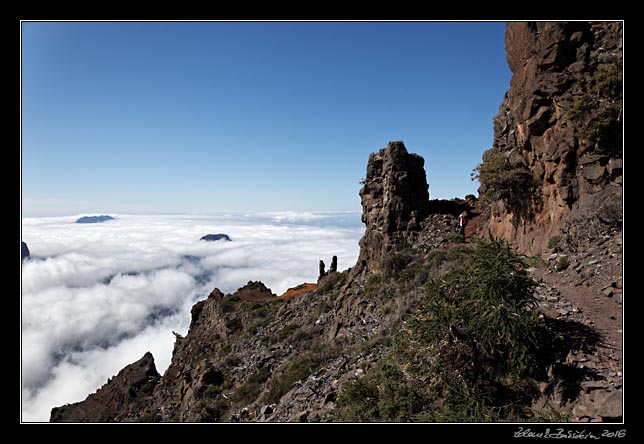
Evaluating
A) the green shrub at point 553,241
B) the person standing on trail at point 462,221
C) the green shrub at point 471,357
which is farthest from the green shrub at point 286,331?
the green shrub at point 553,241

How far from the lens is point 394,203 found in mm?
23438

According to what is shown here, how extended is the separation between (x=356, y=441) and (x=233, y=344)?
84.5ft

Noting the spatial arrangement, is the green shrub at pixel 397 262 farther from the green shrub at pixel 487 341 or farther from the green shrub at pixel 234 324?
the green shrub at pixel 234 324

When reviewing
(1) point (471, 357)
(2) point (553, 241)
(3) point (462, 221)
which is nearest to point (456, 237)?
(3) point (462, 221)

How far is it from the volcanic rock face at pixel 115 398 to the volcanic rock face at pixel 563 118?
3150 centimetres

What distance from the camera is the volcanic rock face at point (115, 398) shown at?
27.6 meters

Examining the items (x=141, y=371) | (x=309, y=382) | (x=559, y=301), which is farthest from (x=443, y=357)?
(x=141, y=371)

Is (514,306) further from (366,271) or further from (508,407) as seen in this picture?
(366,271)

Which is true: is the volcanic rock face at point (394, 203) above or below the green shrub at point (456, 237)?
above

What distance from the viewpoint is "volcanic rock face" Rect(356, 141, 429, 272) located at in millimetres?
23234

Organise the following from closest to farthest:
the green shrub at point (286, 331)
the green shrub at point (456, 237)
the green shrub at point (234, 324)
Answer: the green shrub at point (456, 237) → the green shrub at point (286, 331) → the green shrub at point (234, 324)

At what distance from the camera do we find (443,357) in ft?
22.9

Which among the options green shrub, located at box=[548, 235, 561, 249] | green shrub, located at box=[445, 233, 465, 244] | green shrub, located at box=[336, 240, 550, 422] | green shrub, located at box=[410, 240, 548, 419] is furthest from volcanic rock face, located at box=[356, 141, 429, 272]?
green shrub, located at box=[410, 240, 548, 419]

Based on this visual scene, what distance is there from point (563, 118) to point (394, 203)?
36.6 ft
